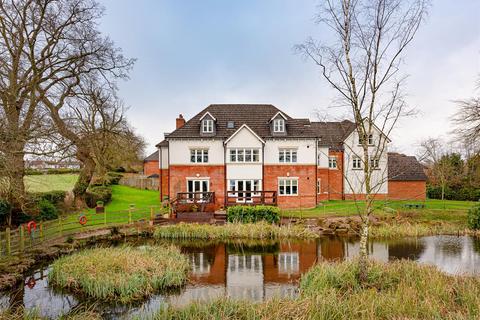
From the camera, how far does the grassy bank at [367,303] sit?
727 centimetres

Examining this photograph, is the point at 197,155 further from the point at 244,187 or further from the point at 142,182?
the point at 142,182

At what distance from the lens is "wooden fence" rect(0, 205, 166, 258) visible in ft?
46.2

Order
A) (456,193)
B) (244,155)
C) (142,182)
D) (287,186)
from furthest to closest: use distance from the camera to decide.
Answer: (142,182) → (456,193) → (287,186) → (244,155)

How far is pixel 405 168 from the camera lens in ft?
112

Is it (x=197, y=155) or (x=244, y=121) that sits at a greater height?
(x=244, y=121)

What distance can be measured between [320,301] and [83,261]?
371 inches

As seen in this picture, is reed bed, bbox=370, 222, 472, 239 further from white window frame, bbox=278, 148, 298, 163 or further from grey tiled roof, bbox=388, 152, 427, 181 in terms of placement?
grey tiled roof, bbox=388, 152, 427, 181

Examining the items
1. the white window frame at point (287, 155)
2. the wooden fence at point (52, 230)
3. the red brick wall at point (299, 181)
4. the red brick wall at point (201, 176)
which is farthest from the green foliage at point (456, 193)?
the wooden fence at point (52, 230)

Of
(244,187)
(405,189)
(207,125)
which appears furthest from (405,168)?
(207,125)

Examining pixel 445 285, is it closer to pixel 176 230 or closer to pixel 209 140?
pixel 176 230

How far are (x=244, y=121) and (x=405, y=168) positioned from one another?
63.3 ft

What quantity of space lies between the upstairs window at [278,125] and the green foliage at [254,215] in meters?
8.76

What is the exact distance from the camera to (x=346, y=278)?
9.84 meters

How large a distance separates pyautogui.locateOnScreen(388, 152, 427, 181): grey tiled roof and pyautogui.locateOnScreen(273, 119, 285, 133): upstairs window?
14.3m
